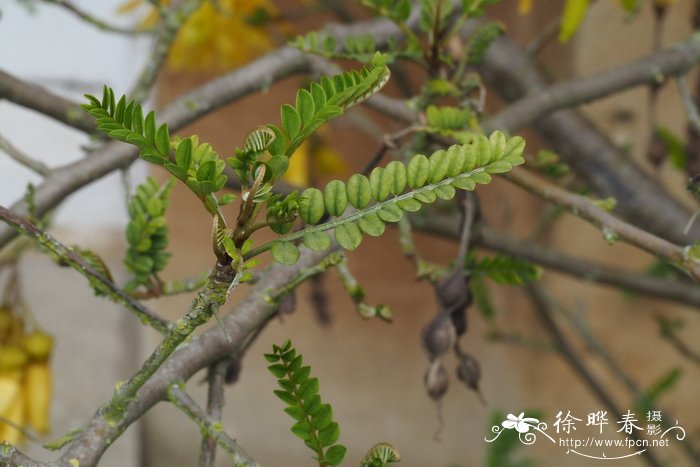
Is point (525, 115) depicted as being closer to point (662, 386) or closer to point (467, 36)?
point (467, 36)

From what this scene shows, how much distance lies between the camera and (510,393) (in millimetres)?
1338

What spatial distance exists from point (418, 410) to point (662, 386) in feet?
1.54

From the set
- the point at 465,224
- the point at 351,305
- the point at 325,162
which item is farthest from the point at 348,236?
the point at 351,305

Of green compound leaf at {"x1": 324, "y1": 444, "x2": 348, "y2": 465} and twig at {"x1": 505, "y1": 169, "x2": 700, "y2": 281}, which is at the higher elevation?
twig at {"x1": 505, "y1": 169, "x2": 700, "y2": 281}

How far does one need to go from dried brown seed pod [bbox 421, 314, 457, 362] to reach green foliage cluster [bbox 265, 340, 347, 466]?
0.45ft

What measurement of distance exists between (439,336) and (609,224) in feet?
0.37

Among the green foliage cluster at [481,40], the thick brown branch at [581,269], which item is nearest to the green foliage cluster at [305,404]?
the green foliage cluster at [481,40]

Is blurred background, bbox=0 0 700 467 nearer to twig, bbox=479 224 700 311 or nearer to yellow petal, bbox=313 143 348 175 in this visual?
yellow petal, bbox=313 143 348 175

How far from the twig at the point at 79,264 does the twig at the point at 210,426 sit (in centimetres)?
3

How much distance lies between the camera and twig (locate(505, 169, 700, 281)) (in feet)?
1.46

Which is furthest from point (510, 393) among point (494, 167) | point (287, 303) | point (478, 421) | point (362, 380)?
point (494, 167)

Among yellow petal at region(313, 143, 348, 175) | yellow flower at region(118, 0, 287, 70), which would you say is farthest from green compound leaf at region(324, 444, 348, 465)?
yellow petal at region(313, 143, 348, 175)

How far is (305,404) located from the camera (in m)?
0.38

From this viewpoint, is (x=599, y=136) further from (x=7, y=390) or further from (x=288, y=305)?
(x=7, y=390)
